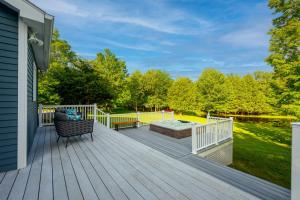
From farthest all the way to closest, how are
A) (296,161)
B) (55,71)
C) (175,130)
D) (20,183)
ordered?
(55,71) < (175,130) < (20,183) < (296,161)

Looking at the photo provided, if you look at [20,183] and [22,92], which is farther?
Answer: [22,92]

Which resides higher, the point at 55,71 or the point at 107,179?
the point at 55,71

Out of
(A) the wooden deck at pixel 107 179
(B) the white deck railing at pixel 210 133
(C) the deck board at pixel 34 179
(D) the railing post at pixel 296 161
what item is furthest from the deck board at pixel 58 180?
(B) the white deck railing at pixel 210 133

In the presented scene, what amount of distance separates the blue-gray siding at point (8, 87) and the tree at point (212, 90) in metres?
24.3

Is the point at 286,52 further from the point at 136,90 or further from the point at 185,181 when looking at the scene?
the point at 136,90

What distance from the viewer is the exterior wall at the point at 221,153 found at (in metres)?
5.21

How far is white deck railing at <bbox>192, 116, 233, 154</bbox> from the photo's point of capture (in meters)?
4.81

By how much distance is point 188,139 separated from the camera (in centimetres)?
658

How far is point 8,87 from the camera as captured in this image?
8.61 ft

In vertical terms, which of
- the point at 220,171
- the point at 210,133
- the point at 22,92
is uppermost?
the point at 22,92

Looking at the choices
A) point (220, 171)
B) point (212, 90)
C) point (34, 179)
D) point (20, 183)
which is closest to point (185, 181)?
point (220, 171)

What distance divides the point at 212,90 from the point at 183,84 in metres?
4.97

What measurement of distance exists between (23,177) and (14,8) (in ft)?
9.14

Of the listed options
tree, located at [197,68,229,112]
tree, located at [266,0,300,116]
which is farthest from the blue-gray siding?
tree, located at [197,68,229,112]
